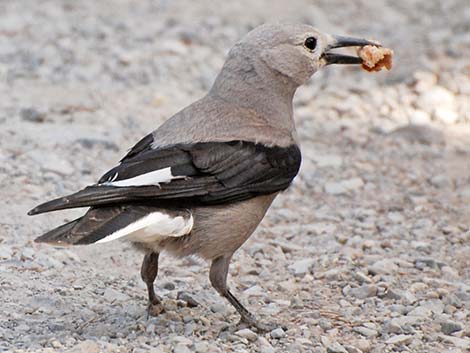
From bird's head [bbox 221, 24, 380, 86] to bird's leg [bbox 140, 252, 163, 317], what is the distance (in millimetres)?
1118

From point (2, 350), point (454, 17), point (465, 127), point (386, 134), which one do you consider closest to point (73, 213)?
point (2, 350)

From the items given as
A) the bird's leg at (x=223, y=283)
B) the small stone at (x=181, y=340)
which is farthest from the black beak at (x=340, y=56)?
the small stone at (x=181, y=340)

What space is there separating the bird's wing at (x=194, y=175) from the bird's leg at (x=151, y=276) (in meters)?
0.45

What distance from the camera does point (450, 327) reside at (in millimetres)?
5125

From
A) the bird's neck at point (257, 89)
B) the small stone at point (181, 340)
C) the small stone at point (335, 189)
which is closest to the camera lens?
the small stone at point (181, 340)

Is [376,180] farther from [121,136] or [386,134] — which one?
[121,136]

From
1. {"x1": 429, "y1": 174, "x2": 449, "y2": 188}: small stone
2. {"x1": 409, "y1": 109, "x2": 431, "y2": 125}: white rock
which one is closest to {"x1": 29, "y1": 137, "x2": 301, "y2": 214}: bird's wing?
{"x1": 429, "y1": 174, "x2": 449, "y2": 188}: small stone

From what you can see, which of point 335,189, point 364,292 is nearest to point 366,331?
point 364,292

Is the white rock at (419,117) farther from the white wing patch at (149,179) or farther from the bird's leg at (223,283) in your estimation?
the white wing patch at (149,179)

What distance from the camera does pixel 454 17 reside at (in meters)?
10.1

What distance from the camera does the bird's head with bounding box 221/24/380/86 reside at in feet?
18.1

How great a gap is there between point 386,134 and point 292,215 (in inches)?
65.5

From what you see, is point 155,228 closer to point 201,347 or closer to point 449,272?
point 201,347

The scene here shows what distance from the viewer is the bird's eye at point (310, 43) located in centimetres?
560
